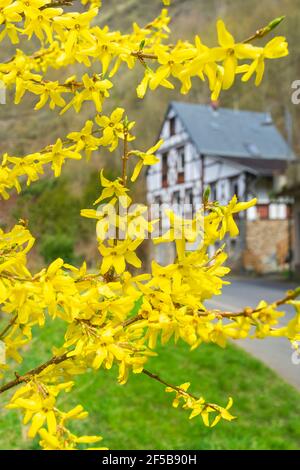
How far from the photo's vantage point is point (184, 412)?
3.88 meters

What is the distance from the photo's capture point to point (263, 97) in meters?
28.7

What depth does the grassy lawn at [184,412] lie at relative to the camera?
329 cm

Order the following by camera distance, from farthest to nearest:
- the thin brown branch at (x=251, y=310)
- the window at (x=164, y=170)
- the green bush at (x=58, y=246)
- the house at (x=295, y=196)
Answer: the window at (x=164, y=170) → the house at (x=295, y=196) → the green bush at (x=58, y=246) → the thin brown branch at (x=251, y=310)

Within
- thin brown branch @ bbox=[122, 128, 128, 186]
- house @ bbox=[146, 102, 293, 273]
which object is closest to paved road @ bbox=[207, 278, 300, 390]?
thin brown branch @ bbox=[122, 128, 128, 186]

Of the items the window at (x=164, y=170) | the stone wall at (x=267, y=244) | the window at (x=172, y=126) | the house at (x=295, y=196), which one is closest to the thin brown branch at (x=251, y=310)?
the house at (x=295, y=196)

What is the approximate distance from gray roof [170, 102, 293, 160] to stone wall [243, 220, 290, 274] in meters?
2.83

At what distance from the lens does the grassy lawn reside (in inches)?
130

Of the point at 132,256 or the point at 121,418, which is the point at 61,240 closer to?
the point at 121,418

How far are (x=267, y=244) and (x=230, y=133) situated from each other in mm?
4872

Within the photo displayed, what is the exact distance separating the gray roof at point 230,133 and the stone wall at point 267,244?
283 cm

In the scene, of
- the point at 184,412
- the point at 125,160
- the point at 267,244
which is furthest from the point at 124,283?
the point at 267,244

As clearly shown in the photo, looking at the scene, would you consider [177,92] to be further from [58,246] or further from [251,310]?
[251,310]

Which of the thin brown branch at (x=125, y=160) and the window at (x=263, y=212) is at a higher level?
the thin brown branch at (x=125, y=160)

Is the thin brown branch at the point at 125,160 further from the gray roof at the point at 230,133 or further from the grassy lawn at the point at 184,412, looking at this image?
the gray roof at the point at 230,133
